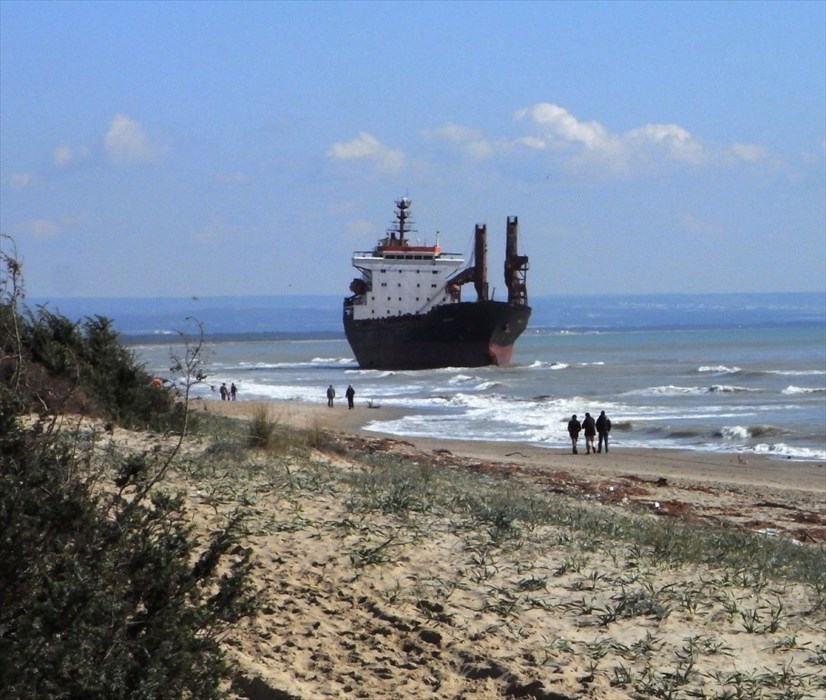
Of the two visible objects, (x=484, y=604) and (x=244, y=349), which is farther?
(x=244, y=349)

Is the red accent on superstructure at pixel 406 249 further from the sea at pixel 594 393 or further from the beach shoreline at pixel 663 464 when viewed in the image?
the beach shoreline at pixel 663 464

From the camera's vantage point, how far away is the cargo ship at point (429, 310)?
5525cm

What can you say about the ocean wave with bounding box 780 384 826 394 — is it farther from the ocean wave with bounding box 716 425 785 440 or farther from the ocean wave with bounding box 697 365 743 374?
the ocean wave with bounding box 716 425 785 440

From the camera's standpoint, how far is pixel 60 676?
11.2 ft

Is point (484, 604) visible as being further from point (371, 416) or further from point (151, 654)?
point (371, 416)

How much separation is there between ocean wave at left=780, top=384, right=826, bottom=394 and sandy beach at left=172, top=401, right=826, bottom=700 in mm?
32683

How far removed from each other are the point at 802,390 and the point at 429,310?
2200 cm

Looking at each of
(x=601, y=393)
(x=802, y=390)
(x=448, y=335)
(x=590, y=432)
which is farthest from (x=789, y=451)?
(x=448, y=335)

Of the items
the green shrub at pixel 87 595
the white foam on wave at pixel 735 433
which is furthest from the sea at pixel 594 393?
the green shrub at pixel 87 595

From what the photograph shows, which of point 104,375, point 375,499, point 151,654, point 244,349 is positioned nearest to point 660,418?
point 104,375

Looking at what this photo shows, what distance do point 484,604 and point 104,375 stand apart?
24.7ft

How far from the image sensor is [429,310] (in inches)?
2259

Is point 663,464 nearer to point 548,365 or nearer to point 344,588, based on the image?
point 344,588

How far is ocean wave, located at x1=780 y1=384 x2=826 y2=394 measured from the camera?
126ft
